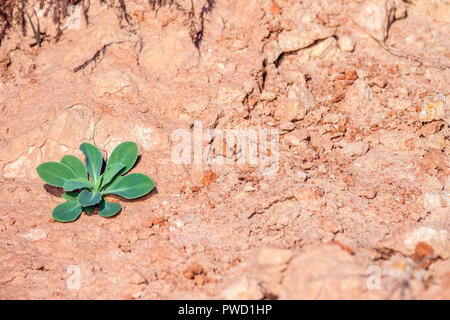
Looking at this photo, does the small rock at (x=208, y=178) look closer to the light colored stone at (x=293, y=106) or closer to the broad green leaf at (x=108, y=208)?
the broad green leaf at (x=108, y=208)

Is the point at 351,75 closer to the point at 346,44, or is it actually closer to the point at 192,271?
the point at 346,44

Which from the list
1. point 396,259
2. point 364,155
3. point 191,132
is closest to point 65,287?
point 191,132

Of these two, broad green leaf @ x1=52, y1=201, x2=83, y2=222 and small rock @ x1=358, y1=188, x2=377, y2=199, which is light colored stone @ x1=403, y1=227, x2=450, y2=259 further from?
broad green leaf @ x1=52, y1=201, x2=83, y2=222

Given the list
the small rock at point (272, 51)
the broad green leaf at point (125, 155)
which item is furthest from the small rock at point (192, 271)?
the small rock at point (272, 51)

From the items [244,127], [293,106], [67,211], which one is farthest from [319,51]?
[67,211]
